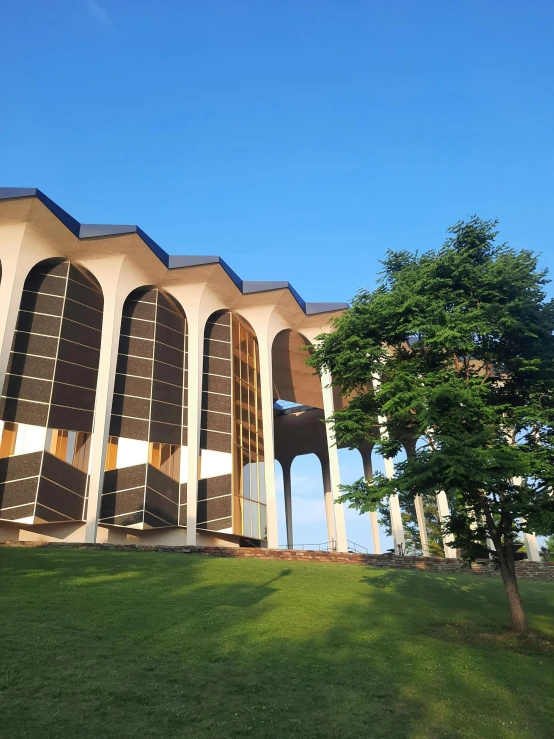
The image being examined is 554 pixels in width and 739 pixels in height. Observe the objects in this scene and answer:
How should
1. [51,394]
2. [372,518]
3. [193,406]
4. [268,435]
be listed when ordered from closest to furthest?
[51,394] < [193,406] < [268,435] < [372,518]

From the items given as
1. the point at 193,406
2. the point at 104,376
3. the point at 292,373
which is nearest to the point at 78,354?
the point at 104,376

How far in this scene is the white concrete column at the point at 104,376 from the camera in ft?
93.6

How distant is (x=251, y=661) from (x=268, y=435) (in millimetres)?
26717

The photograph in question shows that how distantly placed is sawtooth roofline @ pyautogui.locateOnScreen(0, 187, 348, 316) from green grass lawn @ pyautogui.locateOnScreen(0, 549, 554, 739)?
1925cm

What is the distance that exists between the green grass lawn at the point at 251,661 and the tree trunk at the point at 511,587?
1.62 feet

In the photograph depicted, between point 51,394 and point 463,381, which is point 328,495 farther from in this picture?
point 463,381

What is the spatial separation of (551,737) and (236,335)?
32.5 metres

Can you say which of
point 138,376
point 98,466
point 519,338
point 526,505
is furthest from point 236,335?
point 526,505

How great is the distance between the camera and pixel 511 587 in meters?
13.7

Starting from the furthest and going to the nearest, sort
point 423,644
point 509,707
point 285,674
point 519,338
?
point 519,338, point 423,644, point 285,674, point 509,707

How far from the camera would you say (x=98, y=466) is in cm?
2889

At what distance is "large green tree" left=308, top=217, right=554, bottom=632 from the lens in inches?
509

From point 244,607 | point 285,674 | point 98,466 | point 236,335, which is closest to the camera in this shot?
point 285,674

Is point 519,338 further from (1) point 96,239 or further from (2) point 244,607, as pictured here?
(1) point 96,239
